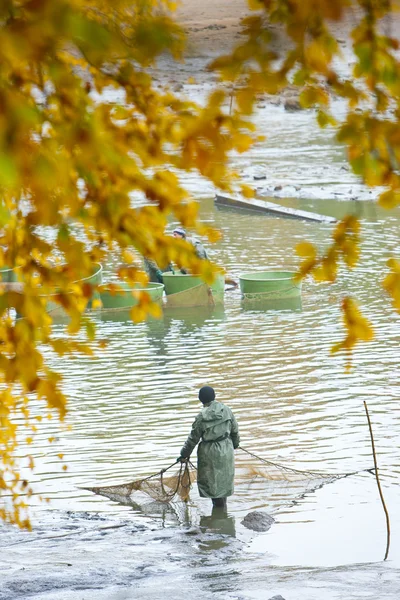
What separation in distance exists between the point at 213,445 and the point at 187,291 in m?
10.6

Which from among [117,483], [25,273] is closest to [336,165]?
[117,483]

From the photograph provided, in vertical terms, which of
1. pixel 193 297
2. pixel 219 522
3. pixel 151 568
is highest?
pixel 193 297

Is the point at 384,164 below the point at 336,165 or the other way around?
below

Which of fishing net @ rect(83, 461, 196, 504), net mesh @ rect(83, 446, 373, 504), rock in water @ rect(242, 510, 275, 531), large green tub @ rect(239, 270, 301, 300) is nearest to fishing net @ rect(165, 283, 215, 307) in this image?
large green tub @ rect(239, 270, 301, 300)

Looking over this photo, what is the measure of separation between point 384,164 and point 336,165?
3602cm

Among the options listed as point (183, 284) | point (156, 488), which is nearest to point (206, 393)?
point (156, 488)

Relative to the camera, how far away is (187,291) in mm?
20891

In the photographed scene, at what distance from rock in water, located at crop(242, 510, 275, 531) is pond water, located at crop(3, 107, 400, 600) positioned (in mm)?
109

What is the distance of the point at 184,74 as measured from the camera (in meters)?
59.3

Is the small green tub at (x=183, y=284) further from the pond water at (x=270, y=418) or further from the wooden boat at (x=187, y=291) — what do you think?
the pond water at (x=270, y=418)

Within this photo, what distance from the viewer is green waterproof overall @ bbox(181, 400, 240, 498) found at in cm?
1041

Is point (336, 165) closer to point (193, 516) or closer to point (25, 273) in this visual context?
point (193, 516)

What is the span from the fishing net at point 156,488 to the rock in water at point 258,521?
0.79 m

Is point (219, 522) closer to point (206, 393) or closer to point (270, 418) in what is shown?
point (206, 393)
